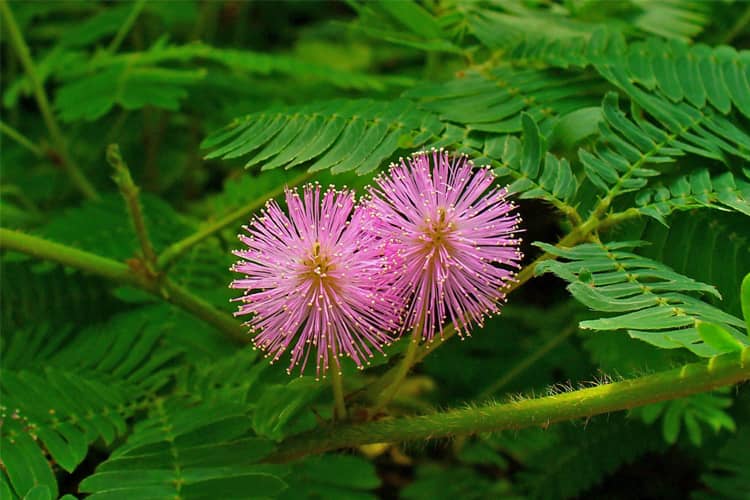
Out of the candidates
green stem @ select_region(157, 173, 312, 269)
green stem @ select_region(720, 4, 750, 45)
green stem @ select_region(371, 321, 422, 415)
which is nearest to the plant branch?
green stem @ select_region(371, 321, 422, 415)

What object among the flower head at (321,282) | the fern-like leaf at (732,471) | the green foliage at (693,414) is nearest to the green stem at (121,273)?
the flower head at (321,282)

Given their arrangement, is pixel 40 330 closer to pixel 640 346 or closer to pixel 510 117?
pixel 510 117

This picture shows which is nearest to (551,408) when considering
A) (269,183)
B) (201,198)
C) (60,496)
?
(60,496)

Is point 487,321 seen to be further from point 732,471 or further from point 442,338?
point 442,338

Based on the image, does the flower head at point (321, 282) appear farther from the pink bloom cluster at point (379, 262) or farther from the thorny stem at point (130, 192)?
the thorny stem at point (130, 192)

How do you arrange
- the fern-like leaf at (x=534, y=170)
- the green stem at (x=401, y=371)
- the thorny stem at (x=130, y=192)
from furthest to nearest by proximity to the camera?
1. the thorny stem at (x=130, y=192)
2. the fern-like leaf at (x=534, y=170)
3. the green stem at (x=401, y=371)

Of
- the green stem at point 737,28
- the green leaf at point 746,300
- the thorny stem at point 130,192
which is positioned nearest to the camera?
the green leaf at point 746,300
